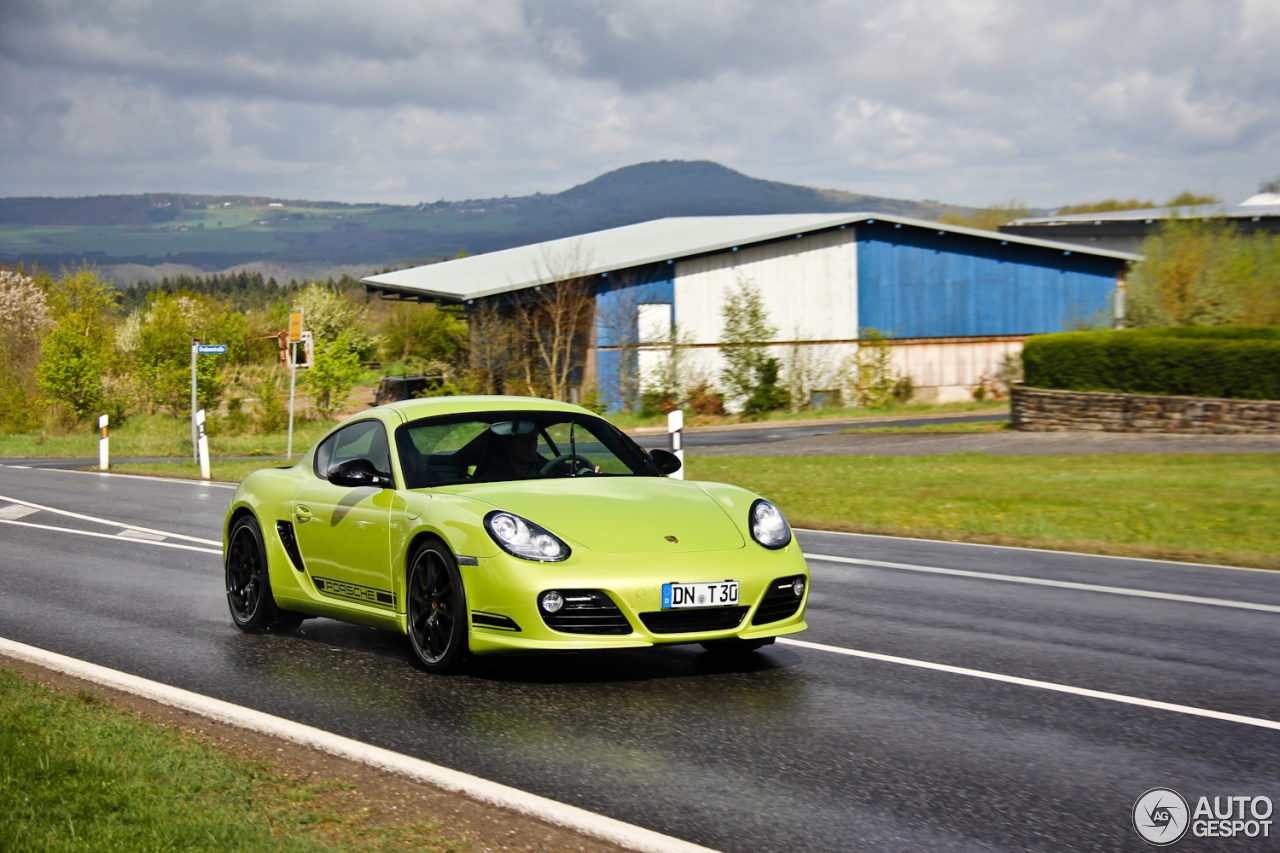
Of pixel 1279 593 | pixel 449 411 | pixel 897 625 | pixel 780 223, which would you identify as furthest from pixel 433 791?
pixel 780 223

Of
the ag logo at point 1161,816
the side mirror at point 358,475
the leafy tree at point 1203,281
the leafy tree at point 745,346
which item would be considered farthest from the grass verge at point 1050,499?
the leafy tree at point 745,346

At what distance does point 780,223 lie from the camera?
151ft

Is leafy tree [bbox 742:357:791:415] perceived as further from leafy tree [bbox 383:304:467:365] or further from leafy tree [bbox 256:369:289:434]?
leafy tree [bbox 383:304:467:365]

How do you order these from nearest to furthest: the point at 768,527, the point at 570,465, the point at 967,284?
1. the point at 768,527
2. the point at 570,465
3. the point at 967,284

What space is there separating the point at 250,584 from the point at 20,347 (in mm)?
53939

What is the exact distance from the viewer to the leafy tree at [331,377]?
4103 cm

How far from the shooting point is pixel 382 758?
500cm

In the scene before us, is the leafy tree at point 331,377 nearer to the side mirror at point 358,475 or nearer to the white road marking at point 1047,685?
the side mirror at point 358,475

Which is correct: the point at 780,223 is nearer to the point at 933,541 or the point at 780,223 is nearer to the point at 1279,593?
the point at 933,541

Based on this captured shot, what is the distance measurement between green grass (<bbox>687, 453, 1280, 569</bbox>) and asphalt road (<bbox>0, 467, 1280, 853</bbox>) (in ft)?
6.67

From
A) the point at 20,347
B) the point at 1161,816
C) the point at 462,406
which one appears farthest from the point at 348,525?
the point at 20,347

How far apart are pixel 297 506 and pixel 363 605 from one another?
997mm

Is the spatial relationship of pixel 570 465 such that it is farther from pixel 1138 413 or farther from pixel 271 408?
pixel 271 408

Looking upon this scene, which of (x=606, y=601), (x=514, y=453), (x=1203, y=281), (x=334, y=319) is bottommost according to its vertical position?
(x=606, y=601)
